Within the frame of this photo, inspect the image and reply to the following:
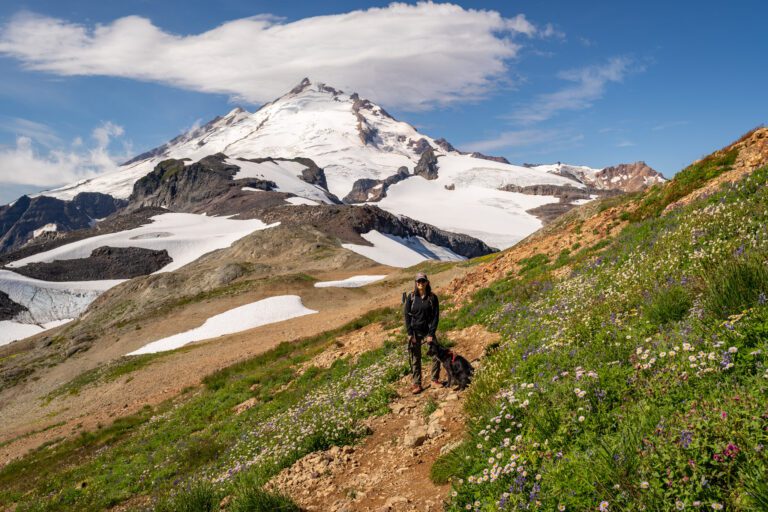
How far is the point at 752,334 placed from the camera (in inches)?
207

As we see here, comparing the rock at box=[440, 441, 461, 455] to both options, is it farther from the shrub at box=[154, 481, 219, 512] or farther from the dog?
the shrub at box=[154, 481, 219, 512]

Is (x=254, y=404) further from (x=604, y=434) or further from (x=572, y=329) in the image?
(x=604, y=434)

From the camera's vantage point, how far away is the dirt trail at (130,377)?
2855 cm

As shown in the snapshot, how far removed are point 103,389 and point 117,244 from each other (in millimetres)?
127972

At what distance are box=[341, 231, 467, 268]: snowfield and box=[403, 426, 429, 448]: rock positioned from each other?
9164 cm

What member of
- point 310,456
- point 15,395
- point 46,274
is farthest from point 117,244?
point 310,456

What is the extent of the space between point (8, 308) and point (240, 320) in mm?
99721

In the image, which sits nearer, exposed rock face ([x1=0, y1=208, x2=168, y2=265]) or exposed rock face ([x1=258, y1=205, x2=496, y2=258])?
exposed rock face ([x1=258, y1=205, x2=496, y2=258])

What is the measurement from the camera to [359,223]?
448 feet

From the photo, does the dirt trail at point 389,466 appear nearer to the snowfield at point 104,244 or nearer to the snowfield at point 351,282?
the snowfield at point 351,282

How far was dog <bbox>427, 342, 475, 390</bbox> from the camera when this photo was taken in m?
10.4

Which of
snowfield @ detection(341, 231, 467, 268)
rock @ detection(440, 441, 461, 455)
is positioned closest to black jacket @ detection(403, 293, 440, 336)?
rock @ detection(440, 441, 461, 455)

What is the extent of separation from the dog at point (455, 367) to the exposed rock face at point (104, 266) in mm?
143011

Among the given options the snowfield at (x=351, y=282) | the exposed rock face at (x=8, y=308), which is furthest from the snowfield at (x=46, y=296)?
the snowfield at (x=351, y=282)
